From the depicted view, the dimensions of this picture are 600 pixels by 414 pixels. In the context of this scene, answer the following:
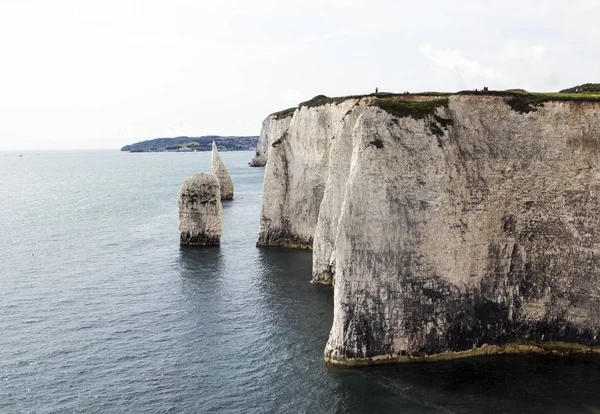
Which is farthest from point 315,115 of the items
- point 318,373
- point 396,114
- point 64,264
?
point 318,373

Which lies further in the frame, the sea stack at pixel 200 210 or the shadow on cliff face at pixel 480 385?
the sea stack at pixel 200 210

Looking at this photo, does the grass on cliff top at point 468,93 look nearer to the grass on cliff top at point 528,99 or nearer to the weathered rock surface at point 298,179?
the grass on cliff top at point 528,99

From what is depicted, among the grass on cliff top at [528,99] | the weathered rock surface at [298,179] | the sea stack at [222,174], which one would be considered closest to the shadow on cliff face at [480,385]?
the grass on cliff top at [528,99]

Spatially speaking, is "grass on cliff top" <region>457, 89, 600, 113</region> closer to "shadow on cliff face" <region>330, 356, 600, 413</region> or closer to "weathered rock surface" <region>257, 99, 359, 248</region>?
"shadow on cliff face" <region>330, 356, 600, 413</region>

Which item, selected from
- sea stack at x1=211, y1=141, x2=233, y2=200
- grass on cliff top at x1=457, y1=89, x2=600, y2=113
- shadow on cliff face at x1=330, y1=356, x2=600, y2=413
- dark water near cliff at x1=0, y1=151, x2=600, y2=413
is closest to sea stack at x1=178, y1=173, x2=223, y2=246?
dark water near cliff at x1=0, y1=151, x2=600, y2=413

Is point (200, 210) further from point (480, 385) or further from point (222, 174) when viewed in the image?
point (222, 174)

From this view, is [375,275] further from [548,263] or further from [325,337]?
[548,263]
